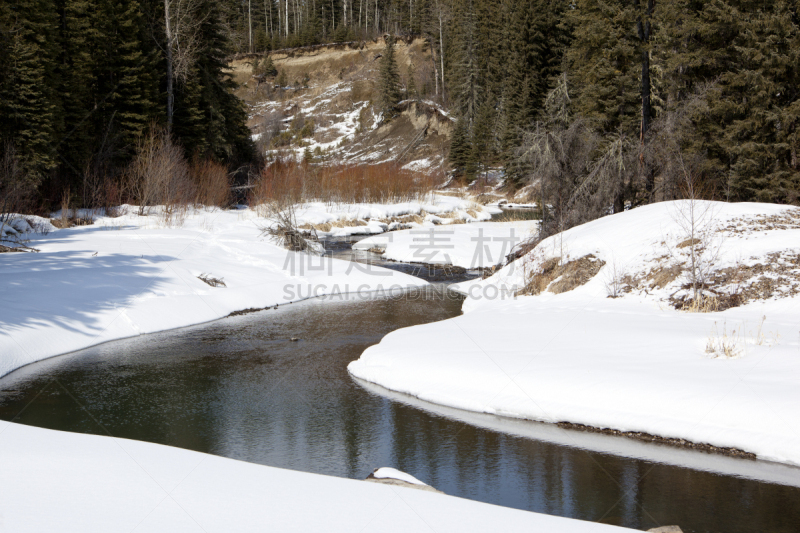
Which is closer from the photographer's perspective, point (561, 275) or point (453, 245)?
point (561, 275)

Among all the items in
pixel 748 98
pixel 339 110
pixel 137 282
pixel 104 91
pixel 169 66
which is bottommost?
pixel 137 282

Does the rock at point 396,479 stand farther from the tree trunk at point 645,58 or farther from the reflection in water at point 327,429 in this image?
the tree trunk at point 645,58

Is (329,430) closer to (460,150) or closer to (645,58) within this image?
(645,58)

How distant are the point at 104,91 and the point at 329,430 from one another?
24.6 metres

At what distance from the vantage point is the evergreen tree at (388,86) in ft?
198

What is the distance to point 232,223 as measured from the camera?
71.5 feet

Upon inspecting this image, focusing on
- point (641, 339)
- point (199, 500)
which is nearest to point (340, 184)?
point (641, 339)

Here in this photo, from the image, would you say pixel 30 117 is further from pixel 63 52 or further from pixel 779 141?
pixel 779 141

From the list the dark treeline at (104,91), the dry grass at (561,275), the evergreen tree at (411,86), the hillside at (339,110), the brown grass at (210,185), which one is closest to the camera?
the dry grass at (561,275)

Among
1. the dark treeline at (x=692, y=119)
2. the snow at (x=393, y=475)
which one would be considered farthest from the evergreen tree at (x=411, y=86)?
the snow at (x=393, y=475)

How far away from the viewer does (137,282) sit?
40.7ft

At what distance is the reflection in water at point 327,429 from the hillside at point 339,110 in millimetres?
46820

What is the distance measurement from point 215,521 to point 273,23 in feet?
316

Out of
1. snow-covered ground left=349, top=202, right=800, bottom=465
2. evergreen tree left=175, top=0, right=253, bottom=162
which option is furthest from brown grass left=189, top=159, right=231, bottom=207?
snow-covered ground left=349, top=202, right=800, bottom=465
